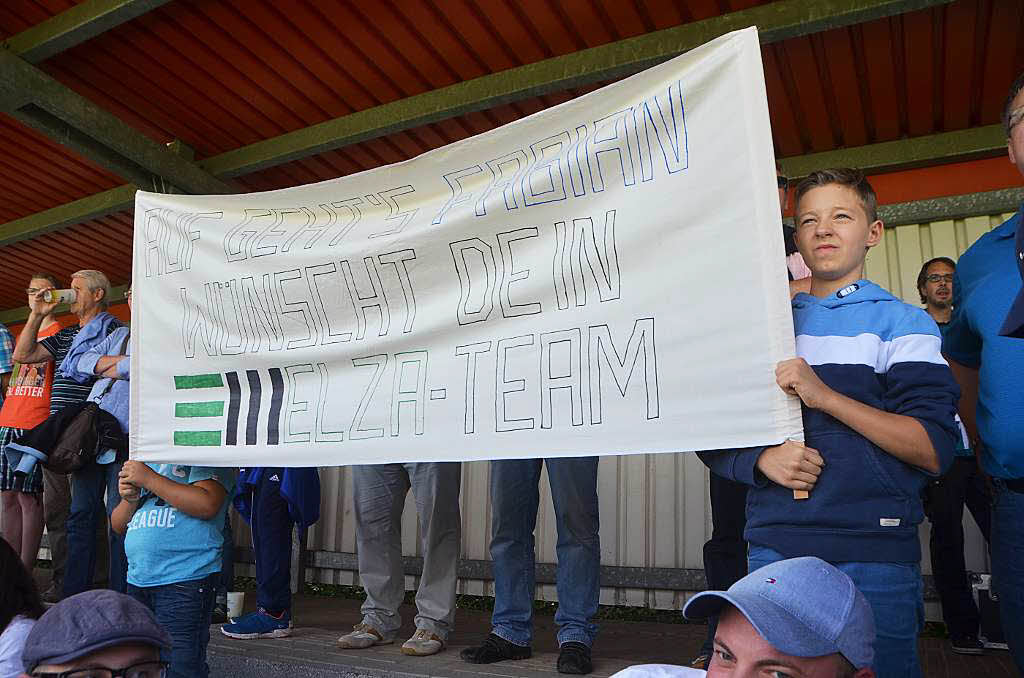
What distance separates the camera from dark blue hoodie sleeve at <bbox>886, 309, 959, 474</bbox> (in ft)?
5.63

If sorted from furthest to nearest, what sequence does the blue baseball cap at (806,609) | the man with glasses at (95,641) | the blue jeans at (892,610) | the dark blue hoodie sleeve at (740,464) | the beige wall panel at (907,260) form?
the beige wall panel at (907,260), the dark blue hoodie sleeve at (740,464), the blue jeans at (892,610), the man with glasses at (95,641), the blue baseball cap at (806,609)

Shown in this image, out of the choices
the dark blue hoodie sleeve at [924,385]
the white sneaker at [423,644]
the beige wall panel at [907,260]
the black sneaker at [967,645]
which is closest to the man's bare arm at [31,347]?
the white sneaker at [423,644]

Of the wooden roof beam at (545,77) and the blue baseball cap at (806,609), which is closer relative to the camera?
the blue baseball cap at (806,609)

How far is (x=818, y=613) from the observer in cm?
126

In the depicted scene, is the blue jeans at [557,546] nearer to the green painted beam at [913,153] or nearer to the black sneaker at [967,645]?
the black sneaker at [967,645]

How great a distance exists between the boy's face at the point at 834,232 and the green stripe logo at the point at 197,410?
2067 millimetres

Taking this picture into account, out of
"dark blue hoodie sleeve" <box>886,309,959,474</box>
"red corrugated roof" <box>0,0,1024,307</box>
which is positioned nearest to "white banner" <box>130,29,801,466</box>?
"dark blue hoodie sleeve" <box>886,309,959,474</box>

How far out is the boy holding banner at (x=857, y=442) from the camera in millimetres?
1672

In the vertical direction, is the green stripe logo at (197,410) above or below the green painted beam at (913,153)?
below

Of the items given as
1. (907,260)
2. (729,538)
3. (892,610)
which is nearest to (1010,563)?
(892,610)

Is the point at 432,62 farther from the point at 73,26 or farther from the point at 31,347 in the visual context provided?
the point at 31,347

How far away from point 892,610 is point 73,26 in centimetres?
478

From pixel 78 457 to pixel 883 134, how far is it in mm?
4889

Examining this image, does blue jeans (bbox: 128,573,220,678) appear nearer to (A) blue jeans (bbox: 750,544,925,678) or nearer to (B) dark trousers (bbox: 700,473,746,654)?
(B) dark trousers (bbox: 700,473,746,654)
